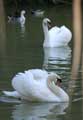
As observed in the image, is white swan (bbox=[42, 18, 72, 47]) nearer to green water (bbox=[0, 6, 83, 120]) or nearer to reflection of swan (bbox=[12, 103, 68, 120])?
green water (bbox=[0, 6, 83, 120])

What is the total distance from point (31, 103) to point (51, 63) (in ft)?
11.8

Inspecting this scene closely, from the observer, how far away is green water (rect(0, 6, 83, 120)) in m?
6.55

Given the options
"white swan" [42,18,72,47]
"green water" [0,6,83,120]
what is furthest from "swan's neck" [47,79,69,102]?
"white swan" [42,18,72,47]

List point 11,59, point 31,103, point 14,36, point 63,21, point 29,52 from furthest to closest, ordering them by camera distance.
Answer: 1. point 63,21
2. point 14,36
3. point 29,52
4. point 11,59
5. point 31,103

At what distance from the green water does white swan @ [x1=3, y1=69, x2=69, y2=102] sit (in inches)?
4.9

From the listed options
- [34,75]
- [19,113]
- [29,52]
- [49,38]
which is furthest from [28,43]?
[19,113]

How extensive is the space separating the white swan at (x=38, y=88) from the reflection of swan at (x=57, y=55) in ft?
10.1

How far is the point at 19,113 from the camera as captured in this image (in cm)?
672

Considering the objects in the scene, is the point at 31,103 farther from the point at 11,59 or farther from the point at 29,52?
the point at 29,52

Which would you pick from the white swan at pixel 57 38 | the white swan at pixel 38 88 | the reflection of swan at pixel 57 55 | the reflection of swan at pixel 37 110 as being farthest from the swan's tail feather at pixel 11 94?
the white swan at pixel 57 38

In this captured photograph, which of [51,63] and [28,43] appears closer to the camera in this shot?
[51,63]

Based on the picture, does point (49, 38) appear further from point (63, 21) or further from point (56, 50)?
point (63, 21)

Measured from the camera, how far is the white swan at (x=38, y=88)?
7.56m

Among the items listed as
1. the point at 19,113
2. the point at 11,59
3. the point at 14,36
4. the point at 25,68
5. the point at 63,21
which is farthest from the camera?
the point at 63,21
